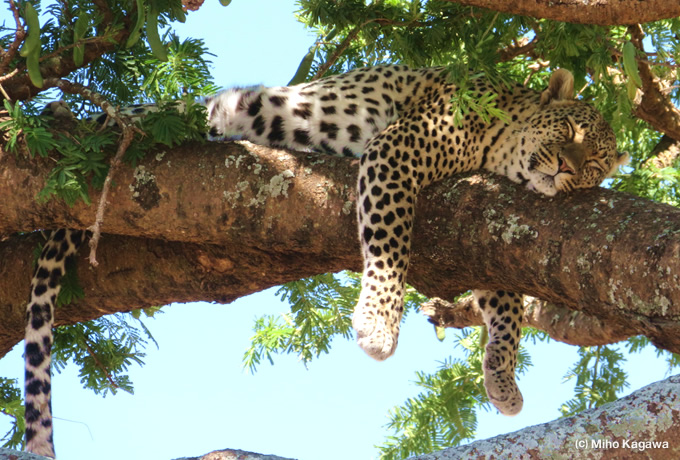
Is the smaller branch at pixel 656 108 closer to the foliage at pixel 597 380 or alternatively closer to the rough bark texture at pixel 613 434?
the foliage at pixel 597 380

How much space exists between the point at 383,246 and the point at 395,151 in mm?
646

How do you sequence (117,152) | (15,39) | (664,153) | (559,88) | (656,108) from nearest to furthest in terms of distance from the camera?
1. (15,39)
2. (117,152)
3. (559,88)
4. (656,108)
5. (664,153)

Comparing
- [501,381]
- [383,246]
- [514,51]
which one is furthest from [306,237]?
[514,51]

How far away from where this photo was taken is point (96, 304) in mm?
5129

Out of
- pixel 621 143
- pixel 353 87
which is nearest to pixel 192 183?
pixel 353 87

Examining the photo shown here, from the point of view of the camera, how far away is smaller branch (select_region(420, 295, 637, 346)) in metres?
6.12

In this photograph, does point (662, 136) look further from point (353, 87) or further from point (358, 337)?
point (358, 337)

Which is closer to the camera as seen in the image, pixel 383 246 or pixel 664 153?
pixel 383 246

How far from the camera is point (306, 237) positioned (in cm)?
431

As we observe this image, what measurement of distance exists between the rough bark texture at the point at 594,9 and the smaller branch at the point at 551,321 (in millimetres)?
2643

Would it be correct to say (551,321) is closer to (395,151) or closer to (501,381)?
(501,381)

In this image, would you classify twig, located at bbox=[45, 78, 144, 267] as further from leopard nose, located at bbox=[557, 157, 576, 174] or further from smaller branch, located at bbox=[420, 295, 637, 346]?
smaller branch, located at bbox=[420, 295, 637, 346]

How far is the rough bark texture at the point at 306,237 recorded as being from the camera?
344 centimetres

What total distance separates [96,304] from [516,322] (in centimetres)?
263
